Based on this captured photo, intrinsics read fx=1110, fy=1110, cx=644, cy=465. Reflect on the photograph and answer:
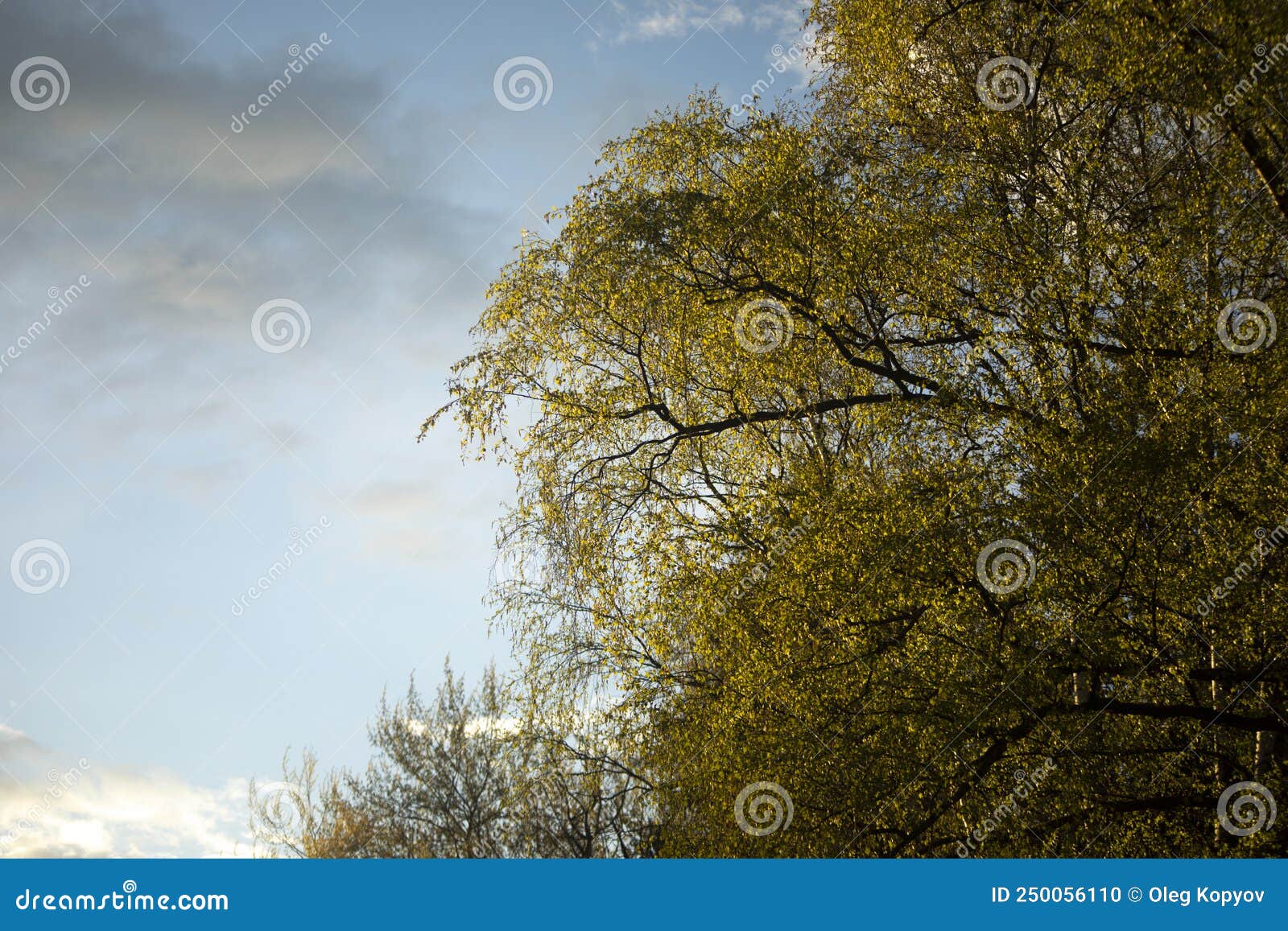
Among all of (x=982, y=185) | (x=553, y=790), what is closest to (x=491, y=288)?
(x=982, y=185)

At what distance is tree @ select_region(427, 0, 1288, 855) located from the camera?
368 inches

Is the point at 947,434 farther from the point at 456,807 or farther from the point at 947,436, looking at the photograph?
the point at 456,807

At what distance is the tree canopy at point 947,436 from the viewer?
9336 millimetres

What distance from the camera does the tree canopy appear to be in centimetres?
934

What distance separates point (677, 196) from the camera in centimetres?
1380

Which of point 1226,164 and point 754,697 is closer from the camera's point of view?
point 1226,164

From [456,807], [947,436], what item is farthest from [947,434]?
[456,807]

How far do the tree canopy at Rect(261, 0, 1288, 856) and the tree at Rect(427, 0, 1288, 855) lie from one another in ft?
0.14

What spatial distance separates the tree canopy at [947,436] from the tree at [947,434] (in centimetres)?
4

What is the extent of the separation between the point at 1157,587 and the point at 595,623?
7.27 meters

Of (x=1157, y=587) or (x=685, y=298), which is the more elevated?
(x=685, y=298)

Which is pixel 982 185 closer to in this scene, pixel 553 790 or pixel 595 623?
pixel 595 623

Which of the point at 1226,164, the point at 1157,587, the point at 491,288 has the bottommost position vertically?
the point at 1157,587

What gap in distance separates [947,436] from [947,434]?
3 centimetres
